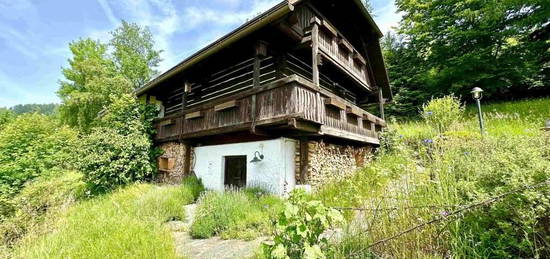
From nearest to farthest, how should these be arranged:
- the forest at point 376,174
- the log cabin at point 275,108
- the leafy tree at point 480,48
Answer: the forest at point 376,174, the log cabin at point 275,108, the leafy tree at point 480,48

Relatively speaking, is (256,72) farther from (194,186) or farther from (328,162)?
(194,186)

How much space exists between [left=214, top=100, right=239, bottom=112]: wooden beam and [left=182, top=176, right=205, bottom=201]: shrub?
2.52m

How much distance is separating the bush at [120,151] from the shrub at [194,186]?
2.27 metres

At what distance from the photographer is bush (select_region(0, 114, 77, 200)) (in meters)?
8.94

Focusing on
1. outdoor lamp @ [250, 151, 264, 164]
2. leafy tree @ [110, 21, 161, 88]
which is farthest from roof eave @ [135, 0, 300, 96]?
leafy tree @ [110, 21, 161, 88]

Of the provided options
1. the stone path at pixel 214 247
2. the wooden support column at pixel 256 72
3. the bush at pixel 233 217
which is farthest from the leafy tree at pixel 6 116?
the stone path at pixel 214 247

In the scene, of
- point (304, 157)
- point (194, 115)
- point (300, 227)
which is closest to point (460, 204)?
point (300, 227)

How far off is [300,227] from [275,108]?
3.79 meters

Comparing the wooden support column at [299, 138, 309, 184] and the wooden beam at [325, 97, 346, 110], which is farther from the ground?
the wooden beam at [325, 97, 346, 110]

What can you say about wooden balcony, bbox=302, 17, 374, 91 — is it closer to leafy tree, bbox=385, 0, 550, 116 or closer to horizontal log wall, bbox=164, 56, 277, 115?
horizontal log wall, bbox=164, 56, 277, 115

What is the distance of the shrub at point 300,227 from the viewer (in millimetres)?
2047

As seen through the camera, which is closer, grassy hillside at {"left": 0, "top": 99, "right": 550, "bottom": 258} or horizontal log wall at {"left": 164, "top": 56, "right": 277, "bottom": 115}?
grassy hillside at {"left": 0, "top": 99, "right": 550, "bottom": 258}

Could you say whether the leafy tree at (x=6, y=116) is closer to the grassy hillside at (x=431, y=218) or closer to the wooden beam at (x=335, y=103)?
the grassy hillside at (x=431, y=218)

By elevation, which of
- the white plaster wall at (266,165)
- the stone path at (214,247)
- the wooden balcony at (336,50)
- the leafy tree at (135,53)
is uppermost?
the leafy tree at (135,53)
